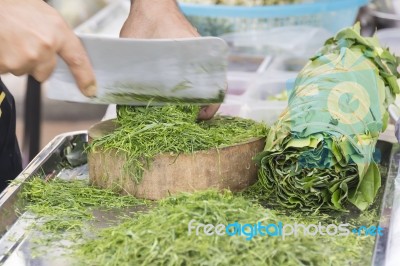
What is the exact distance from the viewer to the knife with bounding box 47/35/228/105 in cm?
146

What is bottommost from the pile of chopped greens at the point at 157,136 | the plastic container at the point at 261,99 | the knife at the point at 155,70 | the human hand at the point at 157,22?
the plastic container at the point at 261,99

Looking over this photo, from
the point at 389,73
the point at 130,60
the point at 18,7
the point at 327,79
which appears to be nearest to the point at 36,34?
the point at 18,7

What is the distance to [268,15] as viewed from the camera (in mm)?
2752

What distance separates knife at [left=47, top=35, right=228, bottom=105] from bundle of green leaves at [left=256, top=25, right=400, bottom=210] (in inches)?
6.9

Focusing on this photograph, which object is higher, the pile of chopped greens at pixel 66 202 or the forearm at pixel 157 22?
the forearm at pixel 157 22

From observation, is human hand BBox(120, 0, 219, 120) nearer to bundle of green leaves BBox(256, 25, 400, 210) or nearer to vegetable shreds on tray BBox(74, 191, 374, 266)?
bundle of green leaves BBox(256, 25, 400, 210)

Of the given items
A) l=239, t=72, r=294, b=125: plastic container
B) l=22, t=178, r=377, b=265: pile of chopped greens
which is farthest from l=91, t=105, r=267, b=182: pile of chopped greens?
l=239, t=72, r=294, b=125: plastic container

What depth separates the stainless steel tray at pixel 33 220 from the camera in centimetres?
125

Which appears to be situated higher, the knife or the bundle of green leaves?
the knife

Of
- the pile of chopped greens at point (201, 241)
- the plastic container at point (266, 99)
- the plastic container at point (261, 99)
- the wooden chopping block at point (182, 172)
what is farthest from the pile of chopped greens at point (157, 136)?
the plastic container at point (266, 99)

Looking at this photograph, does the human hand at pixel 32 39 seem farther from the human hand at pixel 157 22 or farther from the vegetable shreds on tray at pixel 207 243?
the human hand at pixel 157 22

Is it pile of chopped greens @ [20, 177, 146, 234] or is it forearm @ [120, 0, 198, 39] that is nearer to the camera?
pile of chopped greens @ [20, 177, 146, 234]

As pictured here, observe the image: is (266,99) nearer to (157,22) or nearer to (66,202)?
(157,22)

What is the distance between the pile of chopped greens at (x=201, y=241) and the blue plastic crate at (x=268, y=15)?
4.72 ft
